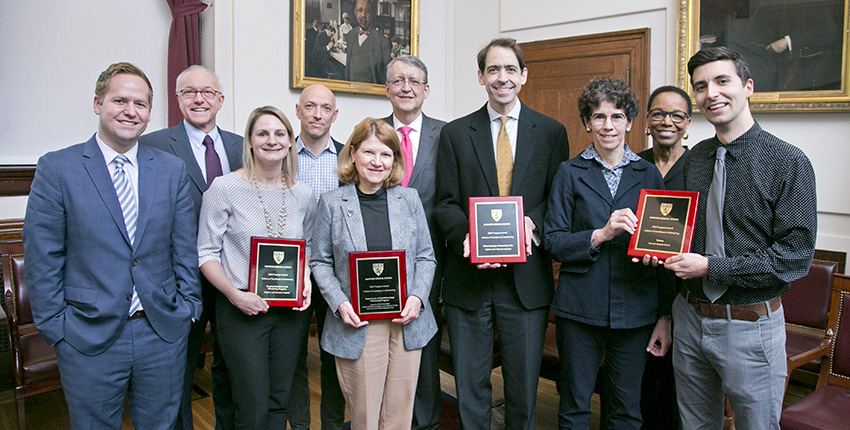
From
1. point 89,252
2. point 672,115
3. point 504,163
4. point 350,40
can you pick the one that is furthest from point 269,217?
point 350,40

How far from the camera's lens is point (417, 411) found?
2.60 meters

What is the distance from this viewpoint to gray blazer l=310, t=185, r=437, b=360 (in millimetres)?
2215

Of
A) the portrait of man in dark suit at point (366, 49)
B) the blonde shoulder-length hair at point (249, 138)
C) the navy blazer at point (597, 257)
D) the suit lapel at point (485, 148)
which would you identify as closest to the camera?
the navy blazer at point (597, 257)

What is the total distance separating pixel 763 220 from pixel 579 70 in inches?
148

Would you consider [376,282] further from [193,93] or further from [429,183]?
[193,93]

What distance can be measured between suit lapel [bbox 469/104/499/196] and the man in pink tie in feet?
0.90

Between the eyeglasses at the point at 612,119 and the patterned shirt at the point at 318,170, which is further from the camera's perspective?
the patterned shirt at the point at 318,170

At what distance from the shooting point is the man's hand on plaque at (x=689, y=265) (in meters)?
1.95

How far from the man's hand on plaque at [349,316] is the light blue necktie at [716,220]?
128 cm

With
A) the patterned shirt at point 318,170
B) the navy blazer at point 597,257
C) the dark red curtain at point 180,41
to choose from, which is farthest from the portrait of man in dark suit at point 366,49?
the navy blazer at point 597,257

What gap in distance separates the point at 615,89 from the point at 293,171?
4.55 ft

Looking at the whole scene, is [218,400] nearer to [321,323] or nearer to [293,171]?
[321,323]

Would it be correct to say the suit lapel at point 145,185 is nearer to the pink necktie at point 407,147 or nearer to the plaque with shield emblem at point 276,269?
the plaque with shield emblem at point 276,269

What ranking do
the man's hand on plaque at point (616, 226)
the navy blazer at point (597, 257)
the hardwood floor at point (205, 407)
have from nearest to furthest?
the man's hand on plaque at point (616, 226)
the navy blazer at point (597, 257)
the hardwood floor at point (205, 407)
